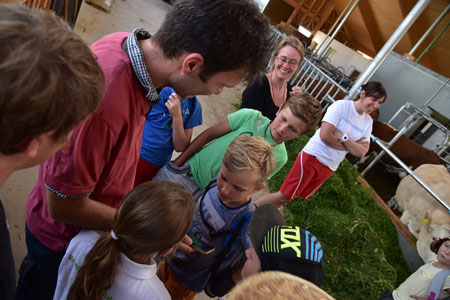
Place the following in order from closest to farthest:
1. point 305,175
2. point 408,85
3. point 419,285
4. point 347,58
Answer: point 419,285, point 305,175, point 408,85, point 347,58

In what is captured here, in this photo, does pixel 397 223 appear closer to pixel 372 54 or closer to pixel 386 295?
pixel 386 295

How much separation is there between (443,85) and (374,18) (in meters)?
7.92

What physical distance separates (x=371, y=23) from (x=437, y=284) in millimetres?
16592

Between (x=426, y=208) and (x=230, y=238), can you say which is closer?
(x=230, y=238)

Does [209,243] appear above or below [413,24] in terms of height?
below

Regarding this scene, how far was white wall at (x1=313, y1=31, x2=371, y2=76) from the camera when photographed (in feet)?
56.4

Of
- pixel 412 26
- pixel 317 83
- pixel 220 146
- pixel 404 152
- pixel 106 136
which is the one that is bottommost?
pixel 220 146

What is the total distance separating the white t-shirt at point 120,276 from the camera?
1.09m

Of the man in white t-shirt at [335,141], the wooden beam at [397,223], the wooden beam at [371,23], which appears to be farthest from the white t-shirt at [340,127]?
the wooden beam at [371,23]

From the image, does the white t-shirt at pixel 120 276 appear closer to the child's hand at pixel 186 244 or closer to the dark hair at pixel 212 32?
the child's hand at pixel 186 244

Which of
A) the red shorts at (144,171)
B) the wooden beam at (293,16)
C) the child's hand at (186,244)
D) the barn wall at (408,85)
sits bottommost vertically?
the red shorts at (144,171)

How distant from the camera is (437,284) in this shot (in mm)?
2805

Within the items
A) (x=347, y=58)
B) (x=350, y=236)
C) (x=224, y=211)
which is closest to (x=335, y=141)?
(x=350, y=236)

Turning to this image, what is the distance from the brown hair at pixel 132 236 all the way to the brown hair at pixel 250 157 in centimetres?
65
